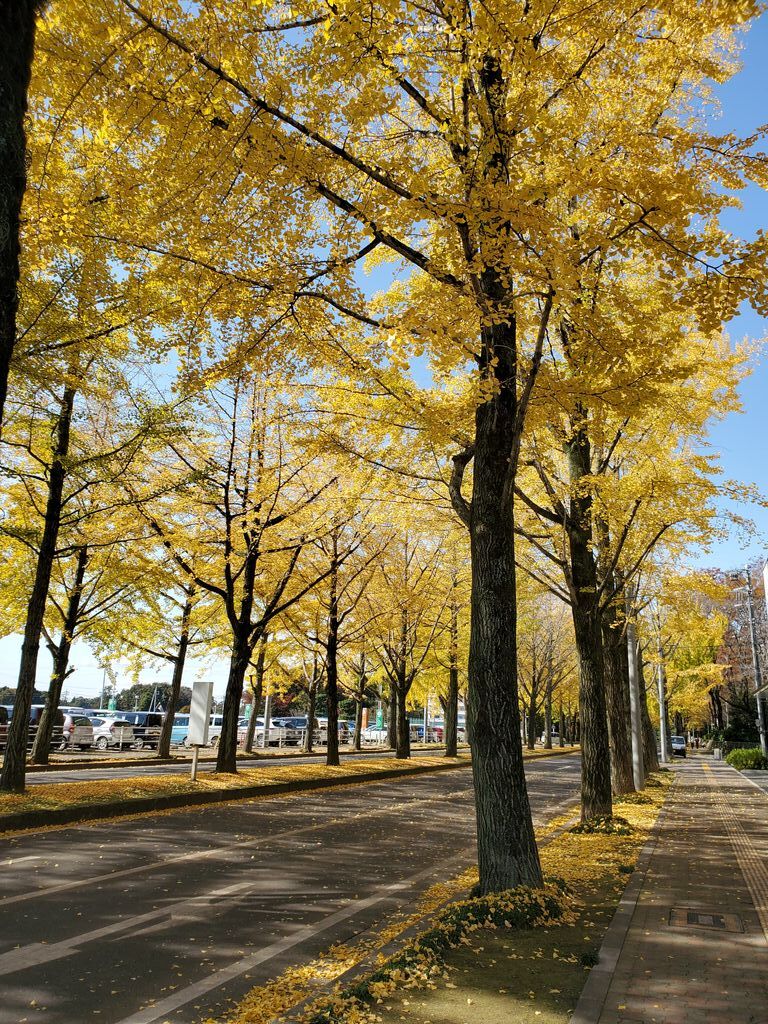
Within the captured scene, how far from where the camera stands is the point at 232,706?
1711 centimetres

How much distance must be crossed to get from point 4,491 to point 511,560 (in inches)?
545

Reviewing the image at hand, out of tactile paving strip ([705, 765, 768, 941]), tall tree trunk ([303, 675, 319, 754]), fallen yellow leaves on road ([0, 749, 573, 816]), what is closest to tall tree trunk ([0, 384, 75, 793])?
fallen yellow leaves on road ([0, 749, 573, 816])

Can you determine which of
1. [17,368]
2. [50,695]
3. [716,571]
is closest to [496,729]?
[17,368]

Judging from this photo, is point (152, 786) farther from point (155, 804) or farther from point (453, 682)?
point (453, 682)

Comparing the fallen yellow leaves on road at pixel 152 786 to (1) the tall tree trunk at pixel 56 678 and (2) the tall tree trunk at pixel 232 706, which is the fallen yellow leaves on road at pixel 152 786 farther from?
(1) the tall tree trunk at pixel 56 678

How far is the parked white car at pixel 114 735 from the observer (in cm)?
2977

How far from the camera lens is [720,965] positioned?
4727 millimetres

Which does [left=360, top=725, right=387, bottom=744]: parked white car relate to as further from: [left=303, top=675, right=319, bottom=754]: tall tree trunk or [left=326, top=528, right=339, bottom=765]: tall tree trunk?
[left=326, top=528, right=339, bottom=765]: tall tree trunk

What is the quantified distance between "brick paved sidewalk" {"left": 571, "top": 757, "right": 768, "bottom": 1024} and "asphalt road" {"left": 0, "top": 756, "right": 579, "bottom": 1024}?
218 centimetres

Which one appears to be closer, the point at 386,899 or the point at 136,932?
the point at 136,932

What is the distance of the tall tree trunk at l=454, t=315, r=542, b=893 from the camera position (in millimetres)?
6059

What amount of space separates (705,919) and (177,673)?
20.8 meters

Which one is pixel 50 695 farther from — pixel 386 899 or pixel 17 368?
pixel 386 899

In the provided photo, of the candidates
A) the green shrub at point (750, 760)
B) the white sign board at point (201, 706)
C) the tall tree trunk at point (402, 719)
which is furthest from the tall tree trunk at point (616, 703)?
the green shrub at point (750, 760)
